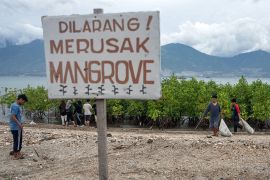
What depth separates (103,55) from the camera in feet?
18.0

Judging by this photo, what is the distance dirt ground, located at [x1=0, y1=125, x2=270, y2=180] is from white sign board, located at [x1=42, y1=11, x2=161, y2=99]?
13.7ft

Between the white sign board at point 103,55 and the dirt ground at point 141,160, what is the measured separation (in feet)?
13.7

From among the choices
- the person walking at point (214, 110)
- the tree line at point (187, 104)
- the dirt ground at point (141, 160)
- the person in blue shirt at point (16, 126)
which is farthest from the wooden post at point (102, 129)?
the tree line at point (187, 104)

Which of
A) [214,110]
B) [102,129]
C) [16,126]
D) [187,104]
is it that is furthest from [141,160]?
[187,104]

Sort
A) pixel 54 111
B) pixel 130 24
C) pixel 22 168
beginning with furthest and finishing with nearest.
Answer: pixel 54 111 → pixel 22 168 → pixel 130 24

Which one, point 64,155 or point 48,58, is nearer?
point 48,58

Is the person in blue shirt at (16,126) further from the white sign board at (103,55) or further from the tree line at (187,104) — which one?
the tree line at (187,104)

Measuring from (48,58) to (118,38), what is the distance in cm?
104

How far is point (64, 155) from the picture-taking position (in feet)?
40.8

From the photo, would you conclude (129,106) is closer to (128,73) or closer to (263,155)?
(263,155)

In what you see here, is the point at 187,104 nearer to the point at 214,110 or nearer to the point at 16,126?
the point at 214,110

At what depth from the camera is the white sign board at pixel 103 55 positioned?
5.35 meters

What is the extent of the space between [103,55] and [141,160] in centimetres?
582

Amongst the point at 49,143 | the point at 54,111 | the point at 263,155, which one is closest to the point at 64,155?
the point at 49,143
